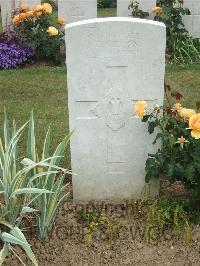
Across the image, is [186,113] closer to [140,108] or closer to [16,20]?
[140,108]

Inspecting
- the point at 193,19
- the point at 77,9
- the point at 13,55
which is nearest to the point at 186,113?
the point at 13,55

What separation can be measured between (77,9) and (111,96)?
4536 millimetres

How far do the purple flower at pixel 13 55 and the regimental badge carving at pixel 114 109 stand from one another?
4.19 meters

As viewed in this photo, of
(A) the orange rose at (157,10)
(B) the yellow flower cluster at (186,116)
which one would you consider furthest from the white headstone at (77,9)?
(B) the yellow flower cluster at (186,116)

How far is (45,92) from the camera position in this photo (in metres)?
6.25

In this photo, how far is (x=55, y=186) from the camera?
3139mm

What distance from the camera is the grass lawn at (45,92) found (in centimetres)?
536

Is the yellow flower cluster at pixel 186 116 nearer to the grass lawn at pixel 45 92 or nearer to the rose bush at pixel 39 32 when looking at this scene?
the grass lawn at pixel 45 92

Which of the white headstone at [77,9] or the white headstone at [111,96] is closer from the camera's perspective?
the white headstone at [111,96]

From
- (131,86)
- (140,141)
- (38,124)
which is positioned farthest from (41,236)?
(38,124)

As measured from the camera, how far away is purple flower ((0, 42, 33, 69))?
7176mm

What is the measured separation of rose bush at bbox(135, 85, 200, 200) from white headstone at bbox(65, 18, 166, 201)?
0.43 ft

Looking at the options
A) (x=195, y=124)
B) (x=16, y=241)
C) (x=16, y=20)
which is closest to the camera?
(x=16, y=241)

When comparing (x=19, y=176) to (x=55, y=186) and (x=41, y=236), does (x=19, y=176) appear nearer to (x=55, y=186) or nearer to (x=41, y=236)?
(x=55, y=186)
